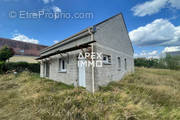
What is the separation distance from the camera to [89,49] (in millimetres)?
4664

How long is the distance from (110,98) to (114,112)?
94cm

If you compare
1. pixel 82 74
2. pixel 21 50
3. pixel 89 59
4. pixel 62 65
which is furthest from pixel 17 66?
pixel 89 59

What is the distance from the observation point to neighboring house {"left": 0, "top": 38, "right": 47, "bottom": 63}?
59.6 ft

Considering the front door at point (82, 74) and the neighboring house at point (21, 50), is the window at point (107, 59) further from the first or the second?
the neighboring house at point (21, 50)

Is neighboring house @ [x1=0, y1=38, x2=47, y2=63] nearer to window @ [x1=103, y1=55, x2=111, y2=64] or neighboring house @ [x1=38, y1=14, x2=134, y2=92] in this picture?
neighboring house @ [x1=38, y1=14, x2=134, y2=92]

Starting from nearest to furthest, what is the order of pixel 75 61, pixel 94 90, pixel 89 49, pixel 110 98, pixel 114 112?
pixel 114 112 → pixel 110 98 → pixel 94 90 → pixel 89 49 → pixel 75 61

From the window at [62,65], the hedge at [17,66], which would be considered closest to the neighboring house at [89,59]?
the window at [62,65]

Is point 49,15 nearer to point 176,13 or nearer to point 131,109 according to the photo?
point 131,109

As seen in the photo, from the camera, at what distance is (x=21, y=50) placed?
759 inches

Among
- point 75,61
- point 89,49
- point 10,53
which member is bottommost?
point 75,61

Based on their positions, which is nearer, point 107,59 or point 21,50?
point 107,59

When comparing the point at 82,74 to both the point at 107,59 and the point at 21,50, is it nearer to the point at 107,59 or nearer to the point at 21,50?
the point at 107,59

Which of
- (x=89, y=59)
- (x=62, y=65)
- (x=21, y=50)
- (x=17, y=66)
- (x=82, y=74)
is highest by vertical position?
(x=21, y=50)

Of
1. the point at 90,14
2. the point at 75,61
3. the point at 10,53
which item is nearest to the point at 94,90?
the point at 75,61
